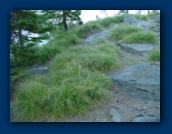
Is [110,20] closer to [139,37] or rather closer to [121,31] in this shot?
[121,31]

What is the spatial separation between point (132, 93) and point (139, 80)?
15 centimetres

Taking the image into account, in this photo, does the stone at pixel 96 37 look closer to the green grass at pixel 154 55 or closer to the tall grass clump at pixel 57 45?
the tall grass clump at pixel 57 45

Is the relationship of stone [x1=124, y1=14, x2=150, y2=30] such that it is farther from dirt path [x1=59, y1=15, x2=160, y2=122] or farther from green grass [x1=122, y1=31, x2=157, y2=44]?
dirt path [x1=59, y1=15, x2=160, y2=122]

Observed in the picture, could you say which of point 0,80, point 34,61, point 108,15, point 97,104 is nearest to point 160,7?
point 108,15

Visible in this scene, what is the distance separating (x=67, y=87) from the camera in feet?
9.82

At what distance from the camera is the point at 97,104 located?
3.04 metres

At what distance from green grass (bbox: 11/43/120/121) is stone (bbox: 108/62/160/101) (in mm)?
91

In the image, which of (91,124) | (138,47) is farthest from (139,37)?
(91,124)

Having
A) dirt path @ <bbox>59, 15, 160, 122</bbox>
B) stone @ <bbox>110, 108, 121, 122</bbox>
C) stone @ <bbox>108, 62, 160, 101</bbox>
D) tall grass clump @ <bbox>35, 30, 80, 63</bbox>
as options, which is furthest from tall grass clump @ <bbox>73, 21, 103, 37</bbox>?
→ stone @ <bbox>110, 108, 121, 122</bbox>

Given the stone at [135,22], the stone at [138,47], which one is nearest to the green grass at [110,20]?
the stone at [135,22]

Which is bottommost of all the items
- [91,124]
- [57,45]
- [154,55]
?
[91,124]

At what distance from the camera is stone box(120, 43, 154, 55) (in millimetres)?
3308

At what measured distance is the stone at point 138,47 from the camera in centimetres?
331

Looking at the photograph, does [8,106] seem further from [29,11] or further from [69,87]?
[29,11]
